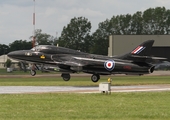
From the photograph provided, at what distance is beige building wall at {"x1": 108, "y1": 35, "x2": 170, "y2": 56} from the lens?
Answer: 113688 millimetres

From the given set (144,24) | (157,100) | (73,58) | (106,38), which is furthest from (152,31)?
(157,100)

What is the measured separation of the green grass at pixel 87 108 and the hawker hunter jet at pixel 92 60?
52.3 ft

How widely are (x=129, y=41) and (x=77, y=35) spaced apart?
2456 inches

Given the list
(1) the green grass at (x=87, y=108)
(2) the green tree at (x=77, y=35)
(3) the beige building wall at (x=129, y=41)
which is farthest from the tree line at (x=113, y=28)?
(1) the green grass at (x=87, y=108)

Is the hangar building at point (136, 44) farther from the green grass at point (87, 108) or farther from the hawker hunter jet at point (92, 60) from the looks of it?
the green grass at point (87, 108)

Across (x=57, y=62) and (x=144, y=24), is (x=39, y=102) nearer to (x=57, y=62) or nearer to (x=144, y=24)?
(x=57, y=62)

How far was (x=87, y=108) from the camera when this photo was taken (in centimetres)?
2183

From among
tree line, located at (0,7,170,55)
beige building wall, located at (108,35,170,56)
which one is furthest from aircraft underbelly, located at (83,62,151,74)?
tree line, located at (0,7,170,55)

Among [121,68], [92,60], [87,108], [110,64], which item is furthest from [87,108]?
[92,60]

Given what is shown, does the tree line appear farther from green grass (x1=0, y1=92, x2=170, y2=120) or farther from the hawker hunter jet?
green grass (x1=0, y1=92, x2=170, y2=120)

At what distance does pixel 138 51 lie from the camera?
43344 mm

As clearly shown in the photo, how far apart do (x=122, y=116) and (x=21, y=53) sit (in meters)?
29.6

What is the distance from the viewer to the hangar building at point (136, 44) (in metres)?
113

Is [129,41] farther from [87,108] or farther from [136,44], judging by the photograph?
[87,108]
